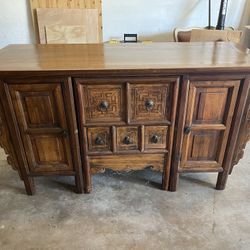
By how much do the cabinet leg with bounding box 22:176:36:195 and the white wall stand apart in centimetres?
215

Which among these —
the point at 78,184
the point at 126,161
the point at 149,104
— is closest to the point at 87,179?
the point at 78,184

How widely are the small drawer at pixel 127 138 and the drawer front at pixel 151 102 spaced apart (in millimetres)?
70

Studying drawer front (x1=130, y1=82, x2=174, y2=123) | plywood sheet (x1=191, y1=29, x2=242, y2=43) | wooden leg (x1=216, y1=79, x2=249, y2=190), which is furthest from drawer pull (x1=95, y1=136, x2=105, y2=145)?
plywood sheet (x1=191, y1=29, x2=242, y2=43)

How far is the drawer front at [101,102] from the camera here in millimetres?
1206

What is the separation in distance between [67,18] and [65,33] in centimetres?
17

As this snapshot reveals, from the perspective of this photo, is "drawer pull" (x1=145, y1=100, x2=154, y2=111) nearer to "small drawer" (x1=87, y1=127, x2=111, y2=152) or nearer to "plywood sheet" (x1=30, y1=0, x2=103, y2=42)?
"small drawer" (x1=87, y1=127, x2=111, y2=152)

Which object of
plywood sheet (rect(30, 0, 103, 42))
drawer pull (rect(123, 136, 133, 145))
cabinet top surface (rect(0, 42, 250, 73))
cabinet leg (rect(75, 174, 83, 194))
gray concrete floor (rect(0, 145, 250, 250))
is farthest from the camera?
plywood sheet (rect(30, 0, 103, 42))

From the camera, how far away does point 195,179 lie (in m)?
1.69

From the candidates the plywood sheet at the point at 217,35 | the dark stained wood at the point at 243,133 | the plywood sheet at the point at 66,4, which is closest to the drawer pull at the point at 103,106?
the dark stained wood at the point at 243,133

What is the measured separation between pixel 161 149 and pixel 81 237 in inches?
26.5

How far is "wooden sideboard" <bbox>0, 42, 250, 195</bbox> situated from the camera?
3.84 feet

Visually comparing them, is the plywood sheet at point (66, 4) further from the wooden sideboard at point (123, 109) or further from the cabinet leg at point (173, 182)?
the cabinet leg at point (173, 182)

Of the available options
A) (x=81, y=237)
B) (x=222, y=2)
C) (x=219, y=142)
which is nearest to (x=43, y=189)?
(x=81, y=237)

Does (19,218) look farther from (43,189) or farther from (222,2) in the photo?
(222,2)
